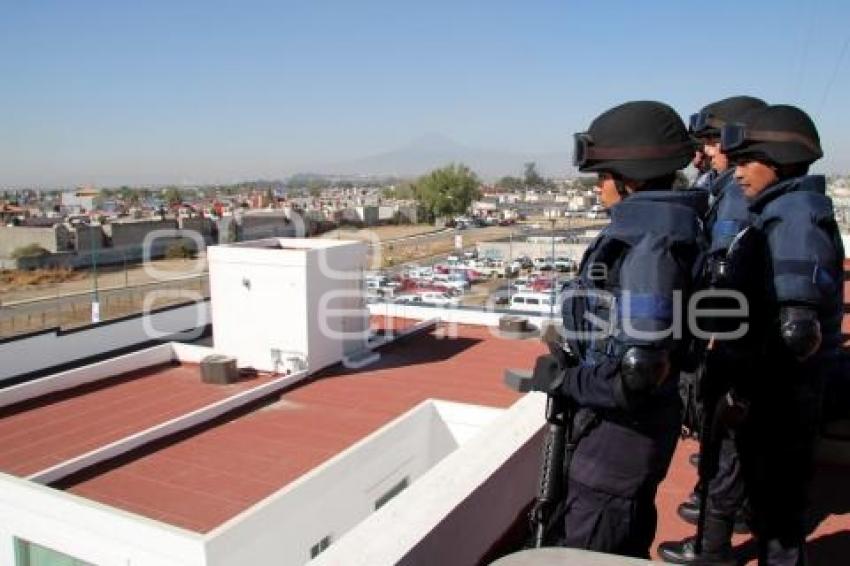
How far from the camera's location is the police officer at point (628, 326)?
5.66 ft

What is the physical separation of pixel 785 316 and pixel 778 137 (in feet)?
2.15

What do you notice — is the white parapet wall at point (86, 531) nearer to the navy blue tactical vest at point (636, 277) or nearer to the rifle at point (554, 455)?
the rifle at point (554, 455)

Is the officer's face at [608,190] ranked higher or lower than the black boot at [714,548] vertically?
higher

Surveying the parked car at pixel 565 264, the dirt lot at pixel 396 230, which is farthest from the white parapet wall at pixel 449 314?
the dirt lot at pixel 396 230

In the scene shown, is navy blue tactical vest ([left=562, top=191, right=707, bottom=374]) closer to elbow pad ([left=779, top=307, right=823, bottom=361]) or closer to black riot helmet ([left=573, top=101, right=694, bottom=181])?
black riot helmet ([left=573, top=101, right=694, bottom=181])

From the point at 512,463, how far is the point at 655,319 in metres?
1.37

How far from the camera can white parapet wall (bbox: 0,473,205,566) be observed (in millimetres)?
4961

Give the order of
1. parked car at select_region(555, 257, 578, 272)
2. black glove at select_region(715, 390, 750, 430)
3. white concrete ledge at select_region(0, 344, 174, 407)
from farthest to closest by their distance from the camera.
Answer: parked car at select_region(555, 257, 578, 272), white concrete ledge at select_region(0, 344, 174, 407), black glove at select_region(715, 390, 750, 430)

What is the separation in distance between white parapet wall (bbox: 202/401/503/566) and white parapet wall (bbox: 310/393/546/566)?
287 cm

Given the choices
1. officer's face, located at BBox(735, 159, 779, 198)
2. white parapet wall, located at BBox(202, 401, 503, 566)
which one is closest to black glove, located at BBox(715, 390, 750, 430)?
officer's face, located at BBox(735, 159, 779, 198)

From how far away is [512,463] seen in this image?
287 cm

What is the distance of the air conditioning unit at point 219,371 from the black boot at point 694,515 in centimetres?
840

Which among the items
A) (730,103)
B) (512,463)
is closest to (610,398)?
(512,463)

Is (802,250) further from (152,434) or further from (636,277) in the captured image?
(152,434)
